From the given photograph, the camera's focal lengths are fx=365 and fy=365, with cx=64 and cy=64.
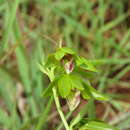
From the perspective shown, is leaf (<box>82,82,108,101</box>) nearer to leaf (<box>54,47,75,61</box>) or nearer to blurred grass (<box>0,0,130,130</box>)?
leaf (<box>54,47,75,61</box>)

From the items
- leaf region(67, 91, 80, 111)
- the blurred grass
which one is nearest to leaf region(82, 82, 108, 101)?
leaf region(67, 91, 80, 111)

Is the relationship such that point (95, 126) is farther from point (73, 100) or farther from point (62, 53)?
point (62, 53)

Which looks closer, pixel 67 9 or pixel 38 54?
pixel 38 54

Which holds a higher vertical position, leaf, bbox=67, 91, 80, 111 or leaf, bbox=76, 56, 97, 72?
leaf, bbox=76, 56, 97, 72

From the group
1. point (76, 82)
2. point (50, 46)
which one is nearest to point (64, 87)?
point (76, 82)

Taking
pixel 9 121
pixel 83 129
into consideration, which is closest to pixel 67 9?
pixel 9 121

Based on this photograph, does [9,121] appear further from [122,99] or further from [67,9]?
[67,9]

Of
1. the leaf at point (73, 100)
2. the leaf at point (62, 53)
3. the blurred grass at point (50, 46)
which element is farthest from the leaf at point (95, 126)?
the blurred grass at point (50, 46)
